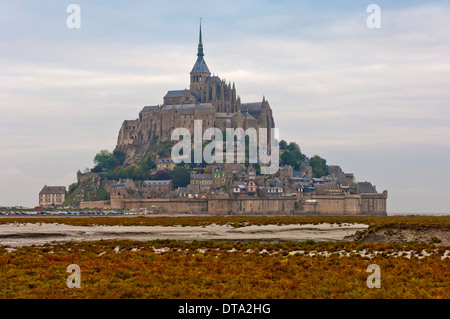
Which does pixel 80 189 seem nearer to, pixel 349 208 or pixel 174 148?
pixel 174 148

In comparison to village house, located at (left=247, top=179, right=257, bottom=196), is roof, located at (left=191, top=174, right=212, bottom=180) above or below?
above

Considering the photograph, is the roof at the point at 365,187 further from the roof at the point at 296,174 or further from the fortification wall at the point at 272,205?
the roof at the point at 296,174

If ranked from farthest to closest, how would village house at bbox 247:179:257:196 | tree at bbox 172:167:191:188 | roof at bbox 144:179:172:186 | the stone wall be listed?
1. the stone wall
2. roof at bbox 144:179:172:186
3. tree at bbox 172:167:191:188
4. village house at bbox 247:179:257:196

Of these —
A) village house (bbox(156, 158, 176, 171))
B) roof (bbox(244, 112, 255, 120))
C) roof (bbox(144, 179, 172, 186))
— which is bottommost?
roof (bbox(144, 179, 172, 186))

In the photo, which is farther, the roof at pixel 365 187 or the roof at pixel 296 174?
the roof at pixel 296 174

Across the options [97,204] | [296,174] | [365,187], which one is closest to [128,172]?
[97,204]

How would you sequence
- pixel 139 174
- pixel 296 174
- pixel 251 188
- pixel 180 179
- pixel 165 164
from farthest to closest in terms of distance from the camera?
1. pixel 165 164
2. pixel 139 174
3. pixel 296 174
4. pixel 180 179
5. pixel 251 188

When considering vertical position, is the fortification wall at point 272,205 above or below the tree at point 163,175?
below

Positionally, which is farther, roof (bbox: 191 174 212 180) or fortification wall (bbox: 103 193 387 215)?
roof (bbox: 191 174 212 180)

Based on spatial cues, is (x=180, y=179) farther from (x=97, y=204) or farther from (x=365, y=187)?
(x=365, y=187)

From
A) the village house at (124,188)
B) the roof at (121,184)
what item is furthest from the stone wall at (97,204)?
the roof at (121,184)

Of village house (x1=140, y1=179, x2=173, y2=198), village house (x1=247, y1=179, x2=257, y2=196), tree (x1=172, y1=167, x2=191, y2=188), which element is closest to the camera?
village house (x1=247, y1=179, x2=257, y2=196)

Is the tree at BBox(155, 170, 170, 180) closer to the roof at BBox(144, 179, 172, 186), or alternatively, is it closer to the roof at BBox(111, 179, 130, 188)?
the roof at BBox(144, 179, 172, 186)

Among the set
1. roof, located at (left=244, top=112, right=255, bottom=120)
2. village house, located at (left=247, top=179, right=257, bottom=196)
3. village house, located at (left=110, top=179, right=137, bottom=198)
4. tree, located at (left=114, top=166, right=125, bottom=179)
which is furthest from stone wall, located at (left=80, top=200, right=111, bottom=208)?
roof, located at (left=244, top=112, right=255, bottom=120)
